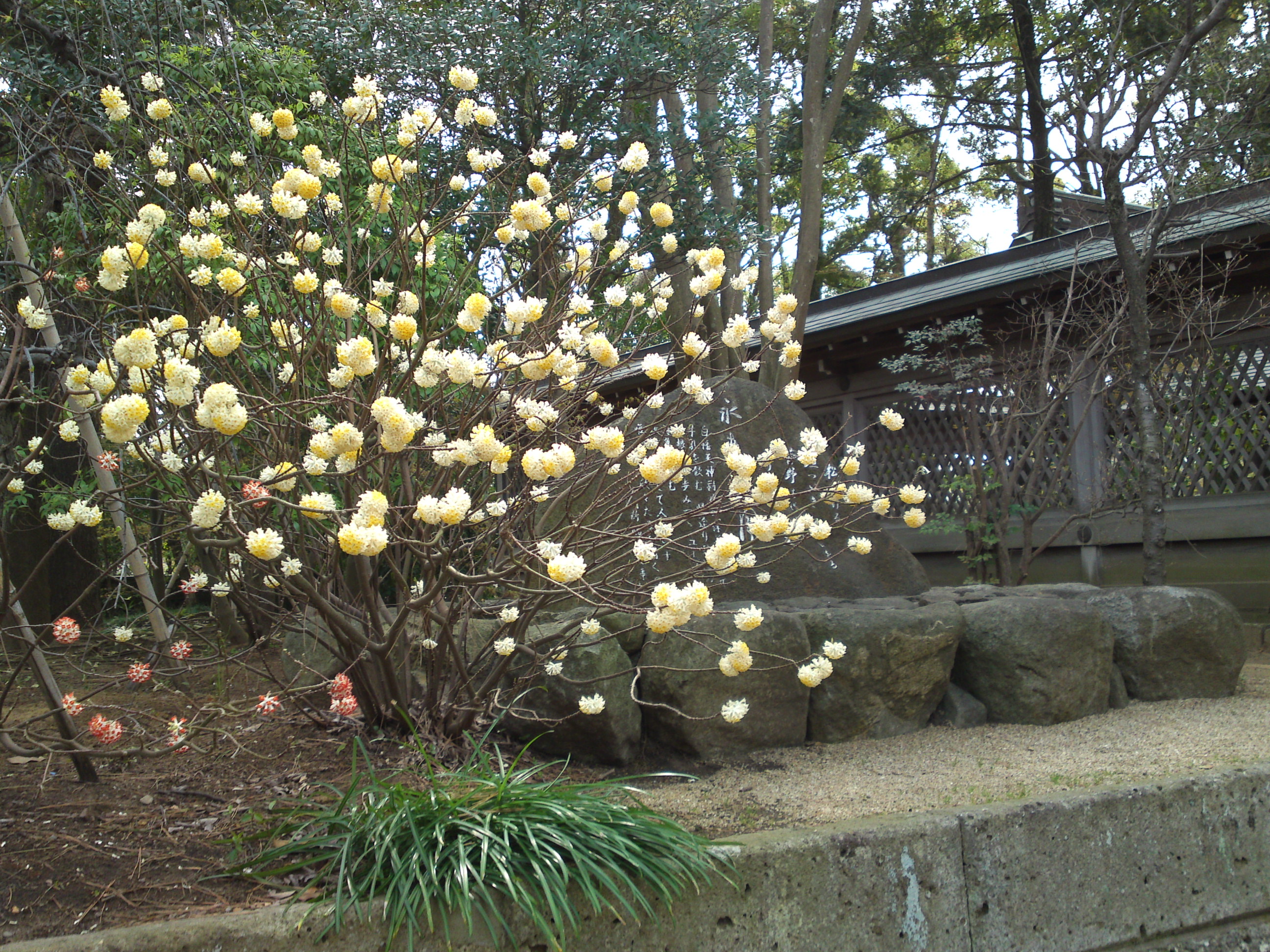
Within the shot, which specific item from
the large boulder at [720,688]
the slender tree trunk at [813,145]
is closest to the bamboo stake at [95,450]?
the large boulder at [720,688]

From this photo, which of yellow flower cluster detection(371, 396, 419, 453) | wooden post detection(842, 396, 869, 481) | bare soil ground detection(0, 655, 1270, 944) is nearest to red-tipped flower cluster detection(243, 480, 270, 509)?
yellow flower cluster detection(371, 396, 419, 453)

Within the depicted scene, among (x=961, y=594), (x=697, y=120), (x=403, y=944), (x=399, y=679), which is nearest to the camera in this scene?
(x=403, y=944)

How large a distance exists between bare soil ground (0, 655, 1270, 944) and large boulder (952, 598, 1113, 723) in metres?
0.10

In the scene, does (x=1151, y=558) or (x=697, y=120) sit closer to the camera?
(x=1151, y=558)

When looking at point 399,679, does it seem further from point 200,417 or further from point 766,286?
point 766,286

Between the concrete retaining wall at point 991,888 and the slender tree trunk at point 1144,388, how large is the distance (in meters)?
2.96

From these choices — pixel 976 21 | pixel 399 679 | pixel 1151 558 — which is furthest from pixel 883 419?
pixel 976 21

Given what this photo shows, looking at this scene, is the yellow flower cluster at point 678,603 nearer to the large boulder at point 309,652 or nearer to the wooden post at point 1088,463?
the large boulder at point 309,652

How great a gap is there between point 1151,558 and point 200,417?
568 cm

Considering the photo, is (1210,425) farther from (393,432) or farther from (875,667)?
(393,432)

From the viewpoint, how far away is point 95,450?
3195 millimetres

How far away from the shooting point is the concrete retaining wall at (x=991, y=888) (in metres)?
2.41

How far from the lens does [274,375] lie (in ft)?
12.3

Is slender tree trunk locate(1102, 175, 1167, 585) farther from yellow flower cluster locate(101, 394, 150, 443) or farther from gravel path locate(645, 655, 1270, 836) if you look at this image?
yellow flower cluster locate(101, 394, 150, 443)
